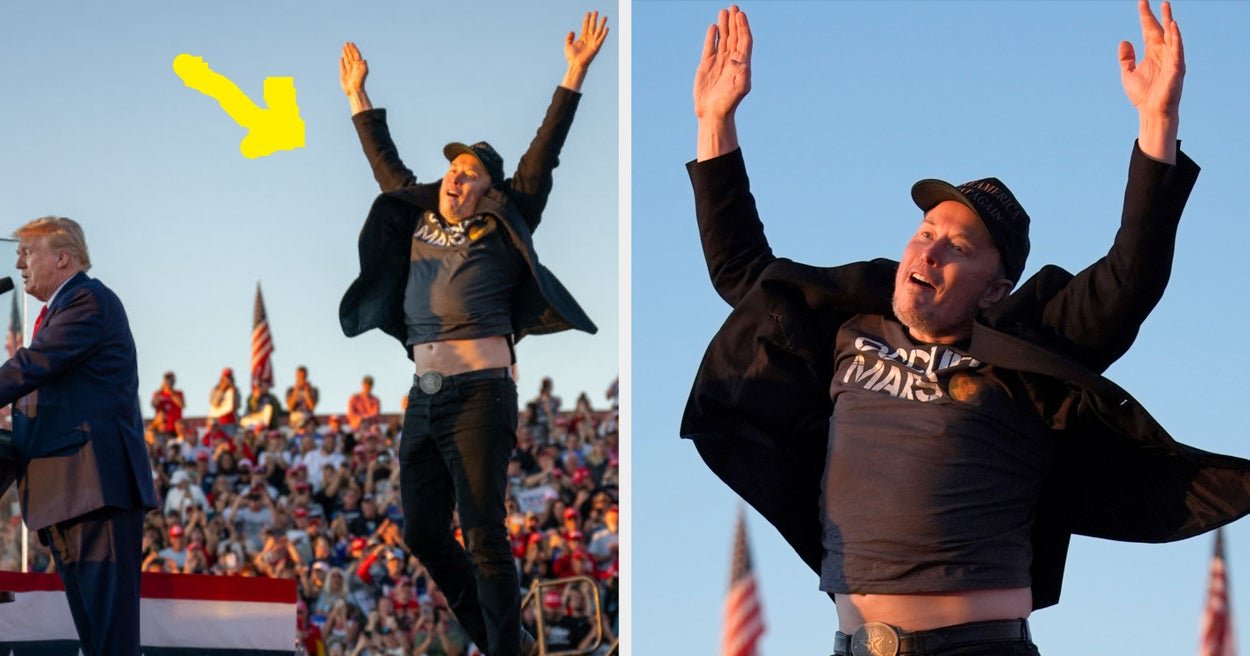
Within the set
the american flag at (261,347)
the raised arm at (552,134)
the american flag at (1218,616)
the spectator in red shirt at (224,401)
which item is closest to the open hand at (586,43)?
the raised arm at (552,134)

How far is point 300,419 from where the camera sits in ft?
68.1

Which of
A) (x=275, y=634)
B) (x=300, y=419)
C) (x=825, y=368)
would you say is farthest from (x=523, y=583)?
(x=825, y=368)

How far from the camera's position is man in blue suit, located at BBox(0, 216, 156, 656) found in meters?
6.82

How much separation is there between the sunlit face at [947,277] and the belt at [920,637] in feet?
2.78

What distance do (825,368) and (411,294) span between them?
2.94 m

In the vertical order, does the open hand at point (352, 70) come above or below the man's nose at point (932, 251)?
above

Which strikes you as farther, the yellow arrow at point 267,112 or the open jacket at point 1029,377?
the yellow arrow at point 267,112

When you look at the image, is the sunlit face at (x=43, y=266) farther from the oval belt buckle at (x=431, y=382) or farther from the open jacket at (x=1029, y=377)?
the open jacket at (x=1029, y=377)

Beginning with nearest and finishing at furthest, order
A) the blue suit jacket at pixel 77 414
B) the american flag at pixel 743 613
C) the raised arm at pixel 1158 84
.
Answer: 1. the raised arm at pixel 1158 84
2. the blue suit jacket at pixel 77 414
3. the american flag at pixel 743 613

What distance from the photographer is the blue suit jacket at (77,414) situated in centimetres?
680

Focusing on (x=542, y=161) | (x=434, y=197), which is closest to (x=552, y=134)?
(x=542, y=161)

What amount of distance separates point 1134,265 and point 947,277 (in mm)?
537

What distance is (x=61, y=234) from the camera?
7113 mm

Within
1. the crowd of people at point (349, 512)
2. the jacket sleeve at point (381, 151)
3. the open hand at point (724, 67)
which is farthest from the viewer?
the crowd of people at point (349, 512)
